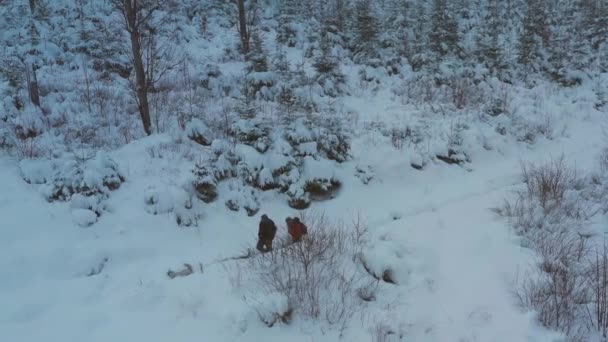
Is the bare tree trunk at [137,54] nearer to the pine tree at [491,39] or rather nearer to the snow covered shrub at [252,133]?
the snow covered shrub at [252,133]

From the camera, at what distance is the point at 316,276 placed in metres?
4.79

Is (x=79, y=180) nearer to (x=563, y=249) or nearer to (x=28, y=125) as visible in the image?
(x=28, y=125)

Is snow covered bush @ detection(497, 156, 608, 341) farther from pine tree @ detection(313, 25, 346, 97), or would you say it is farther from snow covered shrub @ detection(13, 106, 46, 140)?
snow covered shrub @ detection(13, 106, 46, 140)

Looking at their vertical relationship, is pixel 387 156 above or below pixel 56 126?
below

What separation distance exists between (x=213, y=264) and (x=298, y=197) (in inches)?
85.2

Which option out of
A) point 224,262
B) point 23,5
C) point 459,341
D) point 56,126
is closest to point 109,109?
point 56,126

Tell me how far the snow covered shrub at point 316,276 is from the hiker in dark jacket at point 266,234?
0.57 ft

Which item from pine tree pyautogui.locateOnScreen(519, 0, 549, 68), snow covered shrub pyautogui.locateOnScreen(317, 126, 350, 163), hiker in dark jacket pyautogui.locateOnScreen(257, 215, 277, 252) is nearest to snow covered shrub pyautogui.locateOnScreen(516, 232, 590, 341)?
hiker in dark jacket pyautogui.locateOnScreen(257, 215, 277, 252)

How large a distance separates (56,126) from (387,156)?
7.23m

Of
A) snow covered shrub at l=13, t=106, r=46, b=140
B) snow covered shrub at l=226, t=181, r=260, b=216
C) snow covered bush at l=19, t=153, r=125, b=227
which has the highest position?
snow covered shrub at l=13, t=106, r=46, b=140

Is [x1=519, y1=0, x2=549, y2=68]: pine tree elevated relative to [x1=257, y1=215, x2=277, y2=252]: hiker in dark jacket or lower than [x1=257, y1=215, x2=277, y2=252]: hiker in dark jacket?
elevated

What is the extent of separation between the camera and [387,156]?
8438 mm

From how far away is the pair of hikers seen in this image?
17.1 feet

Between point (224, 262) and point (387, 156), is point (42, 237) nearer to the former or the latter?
point (224, 262)
